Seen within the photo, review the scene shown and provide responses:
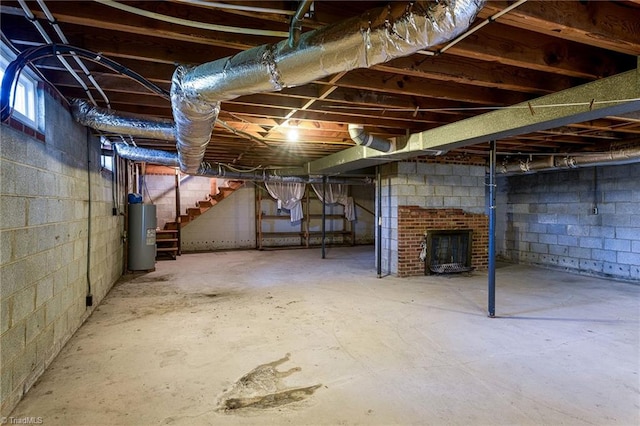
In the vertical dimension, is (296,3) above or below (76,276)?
above

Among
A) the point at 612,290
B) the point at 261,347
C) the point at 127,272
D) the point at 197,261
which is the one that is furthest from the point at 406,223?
the point at 127,272

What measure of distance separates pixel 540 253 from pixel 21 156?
25.0 feet

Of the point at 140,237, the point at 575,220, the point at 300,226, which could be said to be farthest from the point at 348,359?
the point at 300,226

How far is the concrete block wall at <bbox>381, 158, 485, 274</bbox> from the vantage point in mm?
5641

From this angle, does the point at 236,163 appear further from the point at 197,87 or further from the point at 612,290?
the point at 612,290

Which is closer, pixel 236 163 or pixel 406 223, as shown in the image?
pixel 406 223

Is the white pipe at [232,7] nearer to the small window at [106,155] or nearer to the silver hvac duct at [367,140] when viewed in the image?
the silver hvac duct at [367,140]

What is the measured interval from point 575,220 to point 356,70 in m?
5.60

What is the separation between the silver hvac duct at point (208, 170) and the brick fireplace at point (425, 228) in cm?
300

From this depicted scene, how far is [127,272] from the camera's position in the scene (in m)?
5.81

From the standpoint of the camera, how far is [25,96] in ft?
7.42

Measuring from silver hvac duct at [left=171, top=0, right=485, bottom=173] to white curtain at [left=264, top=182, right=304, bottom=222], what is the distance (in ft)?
22.2


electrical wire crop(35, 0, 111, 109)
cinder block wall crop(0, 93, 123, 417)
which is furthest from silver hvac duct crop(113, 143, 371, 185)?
electrical wire crop(35, 0, 111, 109)

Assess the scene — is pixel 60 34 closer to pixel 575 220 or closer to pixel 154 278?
pixel 154 278
